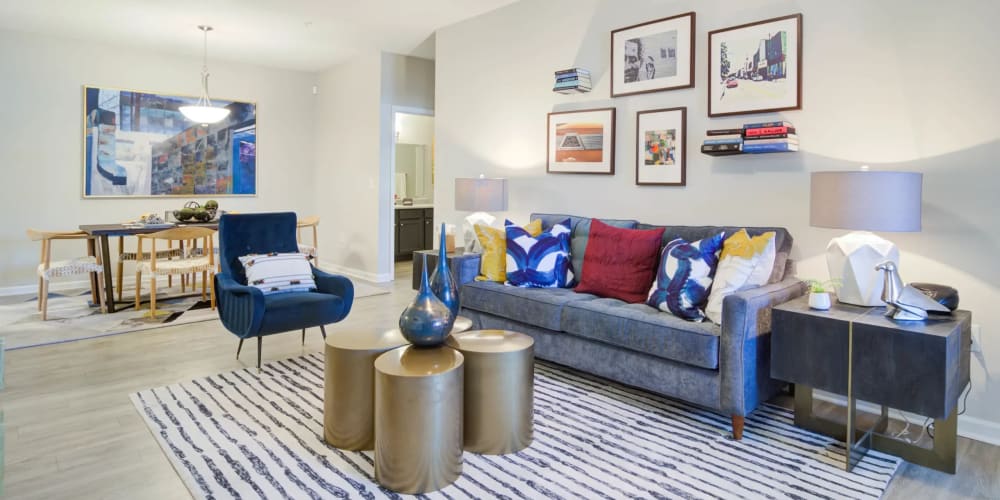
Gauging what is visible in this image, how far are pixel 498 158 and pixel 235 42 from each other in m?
3.22

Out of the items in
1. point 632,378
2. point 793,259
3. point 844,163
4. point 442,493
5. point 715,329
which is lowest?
point 442,493

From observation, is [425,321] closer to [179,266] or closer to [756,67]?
[756,67]

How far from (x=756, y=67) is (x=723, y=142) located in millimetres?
461

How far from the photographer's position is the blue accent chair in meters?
3.33

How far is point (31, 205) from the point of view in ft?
19.2

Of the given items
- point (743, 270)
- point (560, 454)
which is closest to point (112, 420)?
point (560, 454)

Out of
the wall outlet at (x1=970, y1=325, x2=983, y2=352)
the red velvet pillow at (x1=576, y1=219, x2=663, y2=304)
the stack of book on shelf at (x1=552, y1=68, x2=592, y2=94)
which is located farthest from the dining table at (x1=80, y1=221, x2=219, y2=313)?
the wall outlet at (x1=970, y1=325, x2=983, y2=352)

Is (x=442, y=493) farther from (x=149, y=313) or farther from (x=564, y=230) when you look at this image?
(x=149, y=313)

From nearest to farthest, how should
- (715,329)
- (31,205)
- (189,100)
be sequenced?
(715,329) → (31,205) → (189,100)

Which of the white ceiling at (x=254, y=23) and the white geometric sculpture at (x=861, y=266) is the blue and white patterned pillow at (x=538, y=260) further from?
the white ceiling at (x=254, y=23)

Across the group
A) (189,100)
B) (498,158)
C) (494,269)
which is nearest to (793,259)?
(494,269)

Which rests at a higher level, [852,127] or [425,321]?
[852,127]

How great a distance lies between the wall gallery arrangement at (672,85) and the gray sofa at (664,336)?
0.58 metres

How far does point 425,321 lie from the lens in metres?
2.26
